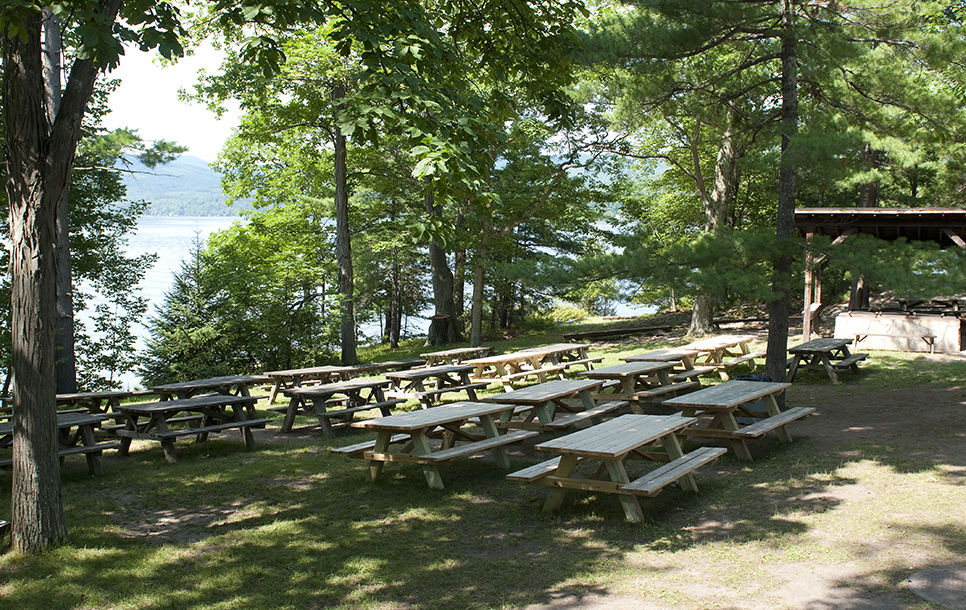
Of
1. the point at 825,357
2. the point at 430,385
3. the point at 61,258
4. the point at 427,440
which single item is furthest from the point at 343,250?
the point at 427,440

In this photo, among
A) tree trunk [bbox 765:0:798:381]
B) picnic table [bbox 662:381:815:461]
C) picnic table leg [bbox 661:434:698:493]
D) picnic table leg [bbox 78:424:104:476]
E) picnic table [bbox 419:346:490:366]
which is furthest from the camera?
picnic table [bbox 419:346:490:366]

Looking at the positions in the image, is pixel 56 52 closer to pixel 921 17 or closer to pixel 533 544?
pixel 533 544

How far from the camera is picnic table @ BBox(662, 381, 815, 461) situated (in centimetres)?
677

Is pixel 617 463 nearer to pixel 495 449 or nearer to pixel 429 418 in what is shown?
pixel 429 418

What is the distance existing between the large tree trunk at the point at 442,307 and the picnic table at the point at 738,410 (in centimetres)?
1559

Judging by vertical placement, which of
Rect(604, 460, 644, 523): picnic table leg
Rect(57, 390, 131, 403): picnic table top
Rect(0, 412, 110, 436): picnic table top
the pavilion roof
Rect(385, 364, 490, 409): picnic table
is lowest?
Rect(604, 460, 644, 523): picnic table leg

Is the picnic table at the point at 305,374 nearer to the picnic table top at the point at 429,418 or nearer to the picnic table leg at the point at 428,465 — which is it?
the picnic table top at the point at 429,418

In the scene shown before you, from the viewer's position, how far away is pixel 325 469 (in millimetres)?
7117

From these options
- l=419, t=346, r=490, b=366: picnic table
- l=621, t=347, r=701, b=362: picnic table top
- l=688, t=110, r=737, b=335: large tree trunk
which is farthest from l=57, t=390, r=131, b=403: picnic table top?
l=688, t=110, r=737, b=335: large tree trunk

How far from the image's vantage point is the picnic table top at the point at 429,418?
6020 millimetres

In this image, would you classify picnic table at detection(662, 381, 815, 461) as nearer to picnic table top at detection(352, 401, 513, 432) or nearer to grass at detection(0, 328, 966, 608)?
grass at detection(0, 328, 966, 608)

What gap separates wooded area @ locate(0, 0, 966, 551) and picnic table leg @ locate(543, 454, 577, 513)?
5.96 ft

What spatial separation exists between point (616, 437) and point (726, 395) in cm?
234

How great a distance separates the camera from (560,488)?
5.31m
